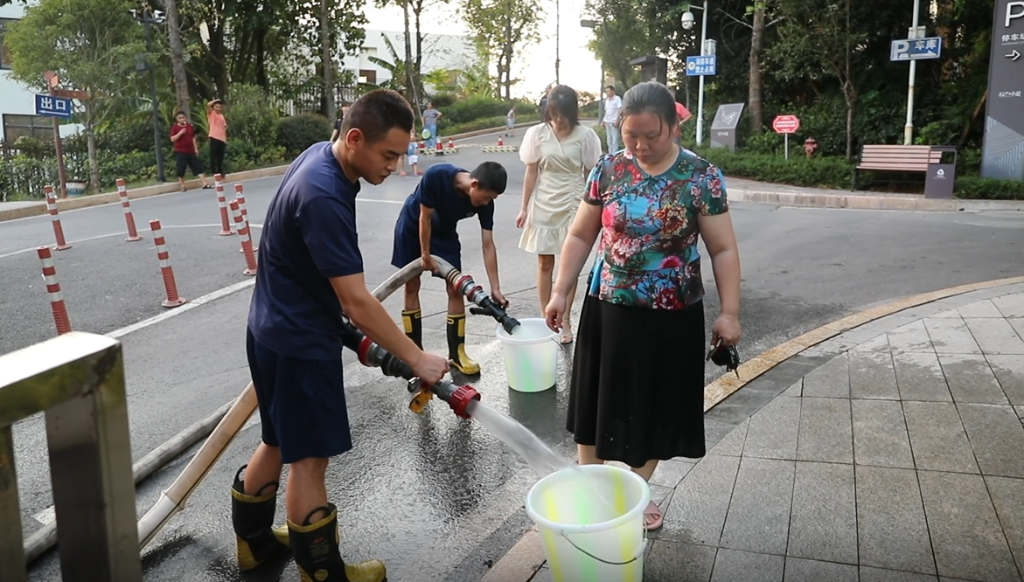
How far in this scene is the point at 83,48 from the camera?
59.4 feet

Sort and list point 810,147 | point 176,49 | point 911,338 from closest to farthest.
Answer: point 911,338 → point 810,147 → point 176,49

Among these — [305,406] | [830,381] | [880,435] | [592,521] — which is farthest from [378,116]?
[830,381]

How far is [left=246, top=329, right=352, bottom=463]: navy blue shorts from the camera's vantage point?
283 cm

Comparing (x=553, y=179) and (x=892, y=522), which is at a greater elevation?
(x=553, y=179)

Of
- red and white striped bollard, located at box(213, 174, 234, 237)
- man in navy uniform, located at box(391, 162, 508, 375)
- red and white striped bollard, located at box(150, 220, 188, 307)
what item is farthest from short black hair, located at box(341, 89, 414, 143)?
red and white striped bollard, located at box(213, 174, 234, 237)

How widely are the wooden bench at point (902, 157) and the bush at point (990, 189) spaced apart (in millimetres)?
527

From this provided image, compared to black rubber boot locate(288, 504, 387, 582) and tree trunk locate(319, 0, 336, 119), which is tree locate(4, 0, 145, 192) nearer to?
tree trunk locate(319, 0, 336, 119)

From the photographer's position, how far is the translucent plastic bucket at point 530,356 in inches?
200

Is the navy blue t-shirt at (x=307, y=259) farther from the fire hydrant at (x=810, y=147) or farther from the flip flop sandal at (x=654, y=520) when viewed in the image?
the fire hydrant at (x=810, y=147)

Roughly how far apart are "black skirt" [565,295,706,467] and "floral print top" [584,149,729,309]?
7 cm

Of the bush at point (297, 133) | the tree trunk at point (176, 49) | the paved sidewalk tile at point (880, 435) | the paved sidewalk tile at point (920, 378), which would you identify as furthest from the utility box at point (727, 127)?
the paved sidewalk tile at point (880, 435)

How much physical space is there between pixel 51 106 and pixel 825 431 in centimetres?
1500

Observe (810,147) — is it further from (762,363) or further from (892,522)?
(892,522)

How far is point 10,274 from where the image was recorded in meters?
9.34
